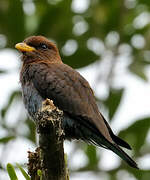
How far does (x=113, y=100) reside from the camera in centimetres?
625

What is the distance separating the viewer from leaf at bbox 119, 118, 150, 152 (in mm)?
6098

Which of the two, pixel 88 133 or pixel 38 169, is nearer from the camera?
pixel 38 169

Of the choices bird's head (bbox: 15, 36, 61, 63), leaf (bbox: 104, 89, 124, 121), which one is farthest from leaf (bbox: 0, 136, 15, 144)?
leaf (bbox: 104, 89, 124, 121)

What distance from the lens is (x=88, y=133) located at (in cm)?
528

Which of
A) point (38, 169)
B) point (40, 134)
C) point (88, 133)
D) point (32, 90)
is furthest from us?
point (32, 90)

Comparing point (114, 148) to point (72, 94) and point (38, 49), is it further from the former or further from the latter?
point (38, 49)

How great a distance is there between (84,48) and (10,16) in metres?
1.03

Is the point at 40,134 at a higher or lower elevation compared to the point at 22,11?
lower

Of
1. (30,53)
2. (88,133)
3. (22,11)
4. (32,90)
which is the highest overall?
(22,11)

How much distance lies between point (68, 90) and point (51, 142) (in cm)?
207

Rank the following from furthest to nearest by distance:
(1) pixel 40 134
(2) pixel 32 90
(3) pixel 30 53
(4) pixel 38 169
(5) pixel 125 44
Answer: (5) pixel 125 44, (3) pixel 30 53, (2) pixel 32 90, (4) pixel 38 169, (1) pixel 40 134

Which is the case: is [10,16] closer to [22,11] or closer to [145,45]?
[22,11]

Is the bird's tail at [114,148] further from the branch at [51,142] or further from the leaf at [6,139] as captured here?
the branch at [51,142]

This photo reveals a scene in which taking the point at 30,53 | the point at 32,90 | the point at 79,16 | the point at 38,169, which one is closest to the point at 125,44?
the point at 79,16
